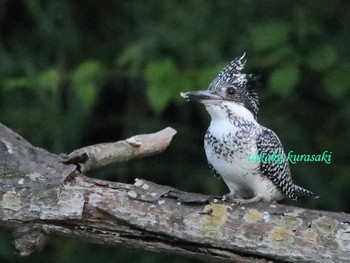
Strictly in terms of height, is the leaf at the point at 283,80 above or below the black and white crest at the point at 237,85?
above

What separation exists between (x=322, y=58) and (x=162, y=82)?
850mm

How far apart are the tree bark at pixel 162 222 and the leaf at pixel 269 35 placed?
1811mm

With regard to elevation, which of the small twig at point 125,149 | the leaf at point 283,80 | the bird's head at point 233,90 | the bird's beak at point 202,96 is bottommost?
the small twig at point 125,149

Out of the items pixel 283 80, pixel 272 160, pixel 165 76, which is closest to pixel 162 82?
pixel 165 76

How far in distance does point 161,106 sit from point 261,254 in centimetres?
175

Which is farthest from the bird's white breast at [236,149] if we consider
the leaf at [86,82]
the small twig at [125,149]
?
the leaf at [86,82]

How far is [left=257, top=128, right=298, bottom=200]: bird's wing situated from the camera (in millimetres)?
3838

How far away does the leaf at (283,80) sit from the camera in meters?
4.95

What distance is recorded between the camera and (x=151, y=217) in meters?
3.27

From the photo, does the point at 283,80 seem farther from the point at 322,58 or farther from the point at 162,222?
the point at 162,222

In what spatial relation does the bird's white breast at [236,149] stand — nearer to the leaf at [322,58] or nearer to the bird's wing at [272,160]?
the bird's wing at [272,160]

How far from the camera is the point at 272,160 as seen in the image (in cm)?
387

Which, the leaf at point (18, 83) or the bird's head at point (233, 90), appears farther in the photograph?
the leaf at point (18, 83)

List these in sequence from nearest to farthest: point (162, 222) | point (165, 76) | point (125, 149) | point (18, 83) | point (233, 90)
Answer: point (162, 222) < point (125, 149) < point (233, 90) < point (165, 76) < point (18, 83)
